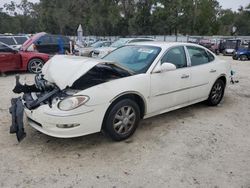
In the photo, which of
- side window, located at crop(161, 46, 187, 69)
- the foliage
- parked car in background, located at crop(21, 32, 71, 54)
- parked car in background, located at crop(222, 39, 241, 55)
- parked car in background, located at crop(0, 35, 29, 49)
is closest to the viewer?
side window, located at crop(161, 46, 187, 69)

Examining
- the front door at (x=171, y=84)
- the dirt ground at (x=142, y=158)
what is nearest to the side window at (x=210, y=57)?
the front door at (x=171, y=84)

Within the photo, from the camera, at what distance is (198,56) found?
553 centimetres

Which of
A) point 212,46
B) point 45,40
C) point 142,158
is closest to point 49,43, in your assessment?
point 45,40

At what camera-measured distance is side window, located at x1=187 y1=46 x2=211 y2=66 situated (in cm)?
533

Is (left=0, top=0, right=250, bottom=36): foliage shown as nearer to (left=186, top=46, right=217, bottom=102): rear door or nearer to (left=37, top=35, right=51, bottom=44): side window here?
(left=37, top=35, right=51, bottom=44): side window

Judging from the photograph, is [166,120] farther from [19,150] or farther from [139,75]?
[19,150]

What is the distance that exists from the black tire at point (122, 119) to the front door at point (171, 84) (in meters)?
0.41

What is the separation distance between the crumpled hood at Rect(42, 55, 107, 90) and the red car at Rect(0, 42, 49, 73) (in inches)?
216

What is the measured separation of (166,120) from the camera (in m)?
5.09

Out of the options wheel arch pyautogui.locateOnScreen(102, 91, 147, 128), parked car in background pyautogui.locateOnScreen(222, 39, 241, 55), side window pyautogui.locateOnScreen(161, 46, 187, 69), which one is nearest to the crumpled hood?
wheel arch pyautogui.locateOnScreen(102, 91, 147, 128)

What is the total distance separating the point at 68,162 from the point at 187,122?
96.8 inches

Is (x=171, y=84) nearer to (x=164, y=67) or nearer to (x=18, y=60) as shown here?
(x=164, y=67)

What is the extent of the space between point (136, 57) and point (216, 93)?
2.25 m

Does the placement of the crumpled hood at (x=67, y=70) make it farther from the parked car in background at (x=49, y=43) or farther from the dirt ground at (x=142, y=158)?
the parked car in background at (x=49, y=43)
